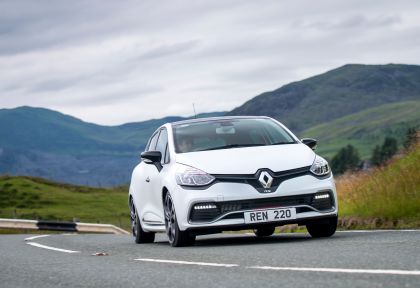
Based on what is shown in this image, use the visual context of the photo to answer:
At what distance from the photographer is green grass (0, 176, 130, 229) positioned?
101500 millimetres

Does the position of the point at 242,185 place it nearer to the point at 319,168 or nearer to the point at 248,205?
the point at 248,205

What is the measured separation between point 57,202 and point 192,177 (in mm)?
100973

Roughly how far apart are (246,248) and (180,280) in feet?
10.5

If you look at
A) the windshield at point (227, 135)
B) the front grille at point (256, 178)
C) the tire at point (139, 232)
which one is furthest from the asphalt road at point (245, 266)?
the tire at point (139, 232)

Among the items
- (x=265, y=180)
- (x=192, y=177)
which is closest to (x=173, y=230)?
(x=192, y=177)

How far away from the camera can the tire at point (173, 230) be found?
1120 centimetres

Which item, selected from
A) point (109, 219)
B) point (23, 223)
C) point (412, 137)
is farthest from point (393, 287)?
point (109, 219)

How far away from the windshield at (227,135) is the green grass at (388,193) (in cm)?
280

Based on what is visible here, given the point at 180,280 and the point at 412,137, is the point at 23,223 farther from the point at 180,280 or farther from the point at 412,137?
the point at 180,280

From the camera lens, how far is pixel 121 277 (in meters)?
7.64

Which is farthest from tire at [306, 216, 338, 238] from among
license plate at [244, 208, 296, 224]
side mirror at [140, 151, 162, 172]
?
side mirror at [140, 151, 162, 172]

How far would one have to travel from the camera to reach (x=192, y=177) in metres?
10.9

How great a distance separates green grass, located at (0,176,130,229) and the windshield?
278ft

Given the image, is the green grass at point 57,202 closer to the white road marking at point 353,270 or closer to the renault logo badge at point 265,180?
the renault logo badge at point 265,180
